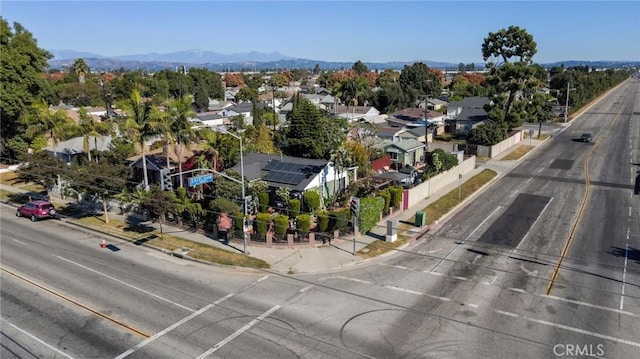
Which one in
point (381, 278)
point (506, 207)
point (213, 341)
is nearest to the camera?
point (213, 341)

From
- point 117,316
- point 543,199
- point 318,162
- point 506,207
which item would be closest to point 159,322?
point 117,316

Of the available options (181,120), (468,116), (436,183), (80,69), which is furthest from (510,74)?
(80,69)

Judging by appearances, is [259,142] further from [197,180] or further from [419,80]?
[419,80]

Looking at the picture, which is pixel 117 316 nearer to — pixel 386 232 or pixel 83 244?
pixel 83 244

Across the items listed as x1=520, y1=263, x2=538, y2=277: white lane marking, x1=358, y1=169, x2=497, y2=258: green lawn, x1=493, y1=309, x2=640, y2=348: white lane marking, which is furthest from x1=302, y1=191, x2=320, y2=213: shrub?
x1=493, y1=309, x2=640, y2=348: white lane marking

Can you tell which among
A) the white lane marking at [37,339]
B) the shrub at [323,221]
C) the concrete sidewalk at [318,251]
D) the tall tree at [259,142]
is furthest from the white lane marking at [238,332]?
the tall tree at [259,142]

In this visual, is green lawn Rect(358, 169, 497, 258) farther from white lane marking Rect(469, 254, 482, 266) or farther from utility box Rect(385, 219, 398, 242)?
white lane marking Rect(469, 254, 482, 266)

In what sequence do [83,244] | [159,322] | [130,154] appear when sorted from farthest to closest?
[130,154]
[83,244]
[159,322]
